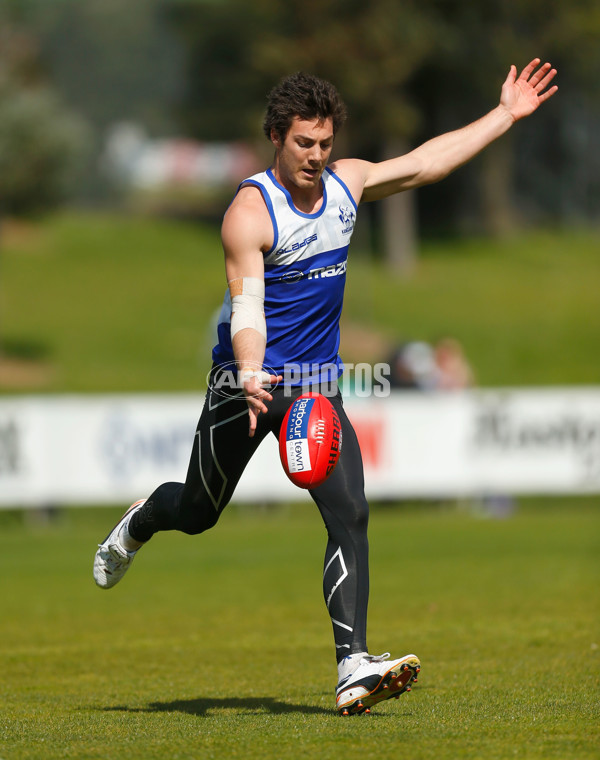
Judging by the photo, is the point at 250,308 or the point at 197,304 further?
the point at 197,304

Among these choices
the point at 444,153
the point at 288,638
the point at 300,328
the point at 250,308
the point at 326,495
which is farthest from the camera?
the point at 288,638

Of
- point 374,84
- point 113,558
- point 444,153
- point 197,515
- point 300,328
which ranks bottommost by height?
point 113,558

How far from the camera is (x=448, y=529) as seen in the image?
50.9 feet

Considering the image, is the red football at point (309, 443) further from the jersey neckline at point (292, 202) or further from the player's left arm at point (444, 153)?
the player's left arm at point (444, 153)

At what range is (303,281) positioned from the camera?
5.70 meters

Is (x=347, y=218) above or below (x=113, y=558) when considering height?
above

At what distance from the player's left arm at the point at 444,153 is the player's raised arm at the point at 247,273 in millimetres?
655

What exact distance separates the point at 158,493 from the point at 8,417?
10.4m

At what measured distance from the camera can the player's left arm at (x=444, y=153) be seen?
6020mm

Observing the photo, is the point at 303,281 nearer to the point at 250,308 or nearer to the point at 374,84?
the point at 250,308

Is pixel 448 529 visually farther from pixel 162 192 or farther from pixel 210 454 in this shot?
pixel 162 192

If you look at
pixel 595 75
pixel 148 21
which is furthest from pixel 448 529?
pixel 148 21

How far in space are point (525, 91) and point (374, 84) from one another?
3264 centimetres

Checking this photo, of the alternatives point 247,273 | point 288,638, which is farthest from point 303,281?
point 288,638
